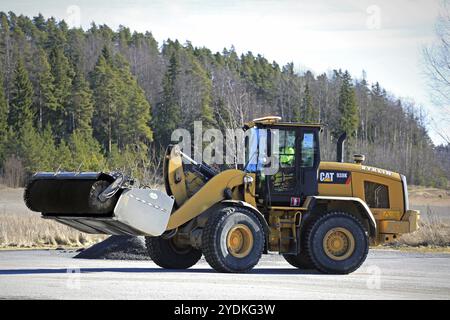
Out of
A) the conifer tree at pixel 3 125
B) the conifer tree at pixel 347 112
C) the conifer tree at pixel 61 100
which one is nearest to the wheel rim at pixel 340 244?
the conifer tree at pixel 3 125

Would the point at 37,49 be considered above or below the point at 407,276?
above

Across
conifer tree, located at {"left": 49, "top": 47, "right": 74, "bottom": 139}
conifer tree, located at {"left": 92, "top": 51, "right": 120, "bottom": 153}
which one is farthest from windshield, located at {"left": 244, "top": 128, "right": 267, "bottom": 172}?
conifer tree, located at {"left": 49, "top": 47, "right": 74, "bottom": 139}

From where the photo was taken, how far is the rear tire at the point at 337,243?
19953 millimetres

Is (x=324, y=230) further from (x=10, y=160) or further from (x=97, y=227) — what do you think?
(x=10, y=160)

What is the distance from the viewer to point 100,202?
1805 cm

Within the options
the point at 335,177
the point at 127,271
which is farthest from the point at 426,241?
the point at 127,271

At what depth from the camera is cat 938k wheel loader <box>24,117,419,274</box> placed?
18844 millimetres

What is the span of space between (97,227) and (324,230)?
461 cm

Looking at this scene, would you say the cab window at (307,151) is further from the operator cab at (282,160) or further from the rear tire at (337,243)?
the rear tire at (337,243)

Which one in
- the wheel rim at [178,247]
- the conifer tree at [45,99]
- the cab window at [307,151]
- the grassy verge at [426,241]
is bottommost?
the grassy verge at [426,241]

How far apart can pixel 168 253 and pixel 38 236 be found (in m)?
11.4

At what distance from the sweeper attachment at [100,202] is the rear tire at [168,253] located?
1770 mm

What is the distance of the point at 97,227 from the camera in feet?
62.5
